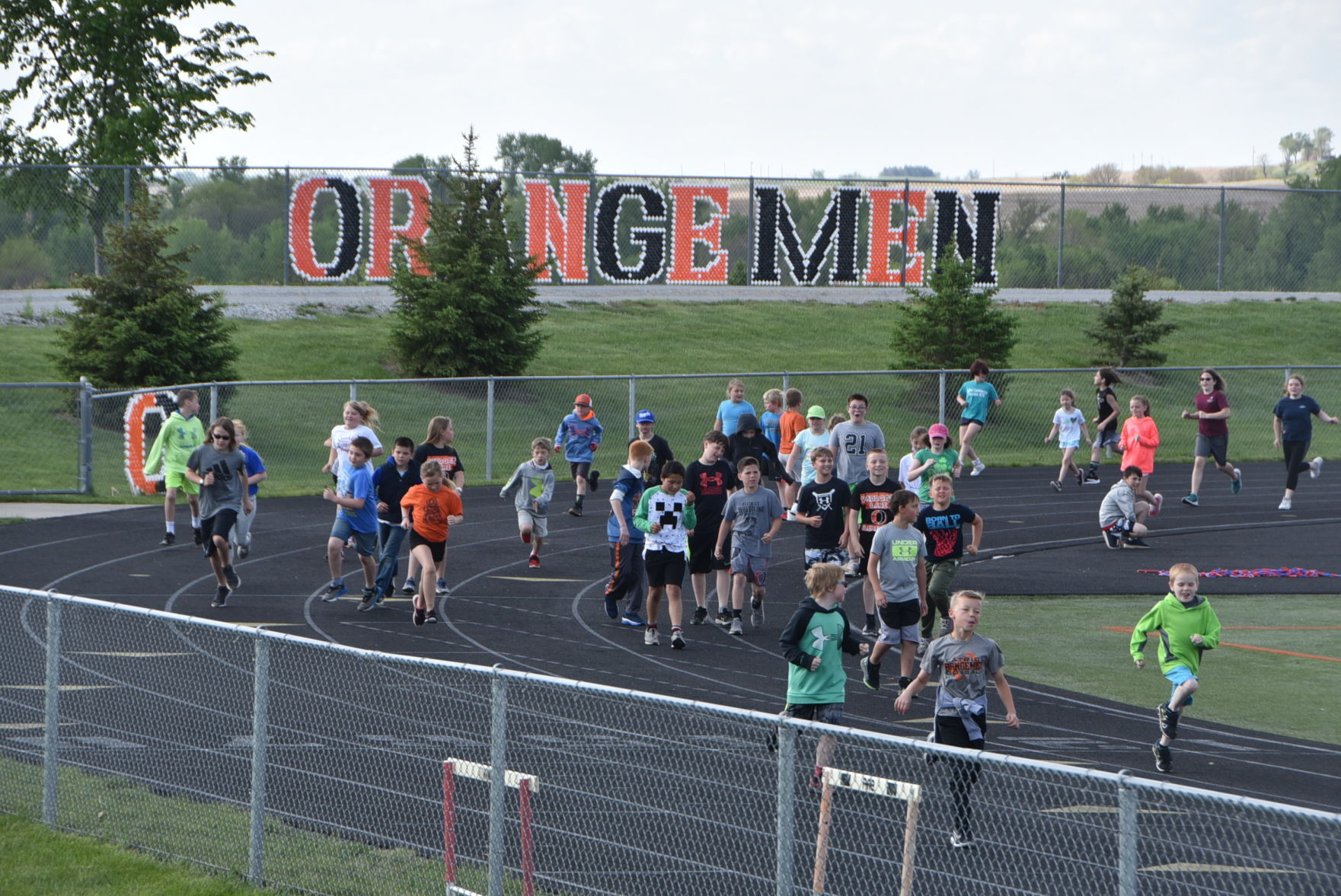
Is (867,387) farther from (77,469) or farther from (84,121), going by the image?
(84,121)

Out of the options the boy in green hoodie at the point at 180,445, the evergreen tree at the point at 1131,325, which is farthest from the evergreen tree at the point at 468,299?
the evergreen tree at the point at 1131,325

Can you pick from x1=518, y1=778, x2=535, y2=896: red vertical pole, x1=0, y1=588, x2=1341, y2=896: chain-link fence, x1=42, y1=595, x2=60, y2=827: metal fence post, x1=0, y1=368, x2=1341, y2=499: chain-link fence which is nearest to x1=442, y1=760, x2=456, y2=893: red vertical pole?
x1=0, y1=588, x2=1341, y2=896: chain-link fence

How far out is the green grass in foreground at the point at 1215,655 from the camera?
12.2 meters

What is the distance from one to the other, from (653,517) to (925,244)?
115 feet

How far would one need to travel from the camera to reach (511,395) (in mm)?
29969

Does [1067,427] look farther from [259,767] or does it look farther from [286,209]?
[286,209]

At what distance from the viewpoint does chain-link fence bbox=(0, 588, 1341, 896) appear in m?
6.66

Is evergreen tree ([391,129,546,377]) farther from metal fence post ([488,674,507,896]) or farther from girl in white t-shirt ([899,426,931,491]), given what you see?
metal fence post ([488,674,507,896])

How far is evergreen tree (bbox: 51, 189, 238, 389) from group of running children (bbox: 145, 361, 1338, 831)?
31.3ft

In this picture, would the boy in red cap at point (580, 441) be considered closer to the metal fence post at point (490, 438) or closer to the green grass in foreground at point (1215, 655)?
the metal fence post at point (490, 438)

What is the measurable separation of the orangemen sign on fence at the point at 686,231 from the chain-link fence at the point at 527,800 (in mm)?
30518

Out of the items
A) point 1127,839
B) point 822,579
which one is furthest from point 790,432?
point 1127,839

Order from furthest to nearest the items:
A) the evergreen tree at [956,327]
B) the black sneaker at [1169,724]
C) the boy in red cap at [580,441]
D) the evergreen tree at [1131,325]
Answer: the evergreen tree at [1131,325] < the evergreen tree at [956,327] < the boy in red cap at [580,441] < the black sneaker at [1169,724]

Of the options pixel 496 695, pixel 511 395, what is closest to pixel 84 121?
pixel 511 395
